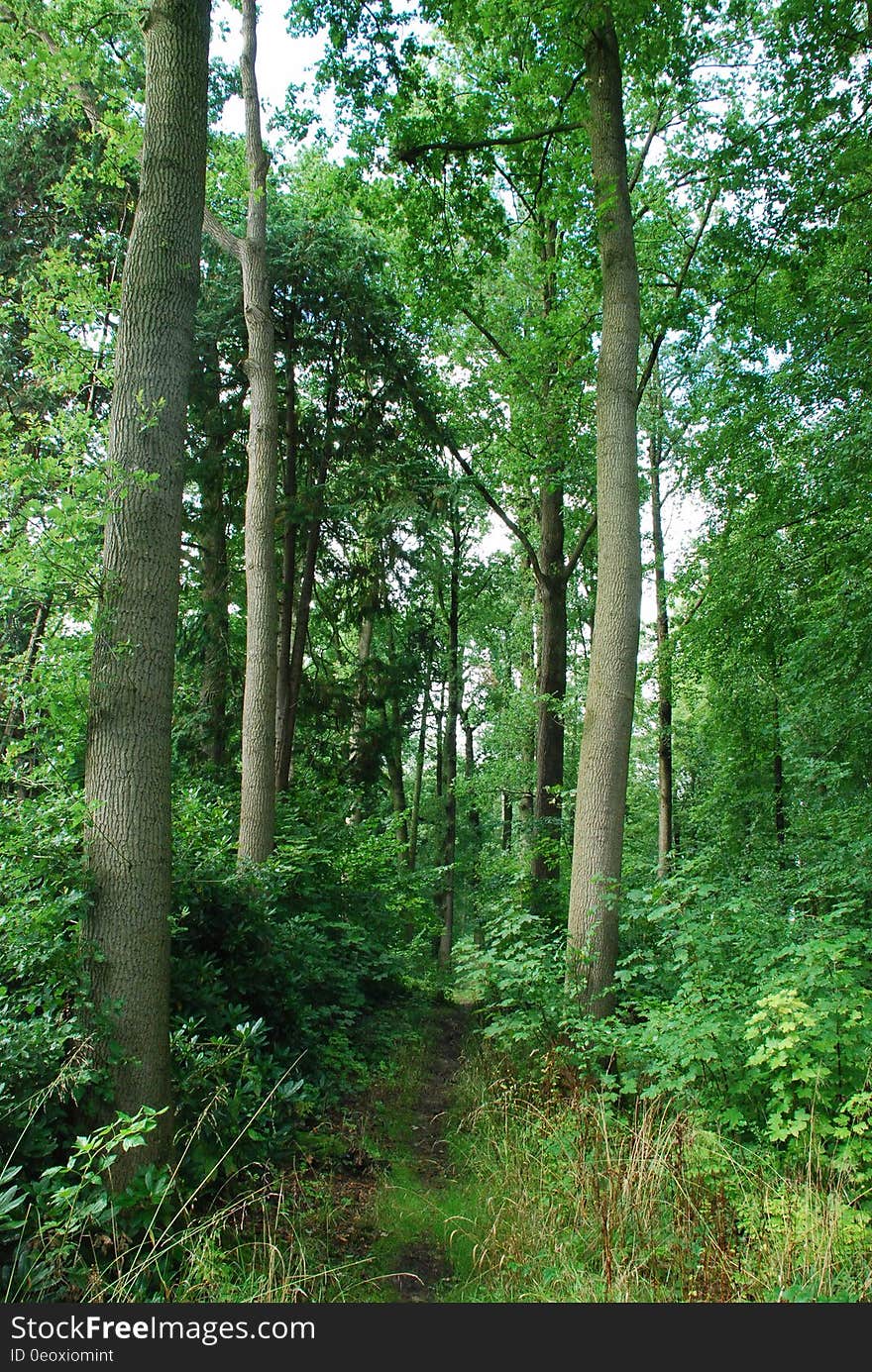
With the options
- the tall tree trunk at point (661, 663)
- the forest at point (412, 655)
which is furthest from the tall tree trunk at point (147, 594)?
the tall tree trunk at point (661, 663)

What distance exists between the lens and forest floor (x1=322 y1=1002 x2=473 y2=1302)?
10.9ft

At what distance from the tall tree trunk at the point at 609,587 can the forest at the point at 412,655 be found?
0.04 meters

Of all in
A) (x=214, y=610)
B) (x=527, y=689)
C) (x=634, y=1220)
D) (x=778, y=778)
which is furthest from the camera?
(x=527, y=689)

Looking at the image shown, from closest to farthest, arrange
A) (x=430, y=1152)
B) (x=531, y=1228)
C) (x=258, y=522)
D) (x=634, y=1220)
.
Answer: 1. (x=634, y=1220)
2. (x=531, y=1228)
3. (x=430, y=1152)
4. (x=258, y=522)

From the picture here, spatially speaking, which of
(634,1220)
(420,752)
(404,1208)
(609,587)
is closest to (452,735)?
(420,752)

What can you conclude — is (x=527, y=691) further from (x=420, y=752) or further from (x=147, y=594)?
(x=147, y=594)

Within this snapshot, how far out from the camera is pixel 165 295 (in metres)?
3.88

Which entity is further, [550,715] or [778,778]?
[778,778]

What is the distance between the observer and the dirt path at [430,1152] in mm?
3334

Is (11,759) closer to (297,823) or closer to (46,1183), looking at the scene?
(46,1183)

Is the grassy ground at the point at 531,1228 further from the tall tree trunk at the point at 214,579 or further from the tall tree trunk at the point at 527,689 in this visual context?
the tall tree trunk at the point at 527,689

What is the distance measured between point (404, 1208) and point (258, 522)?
21.2 feet

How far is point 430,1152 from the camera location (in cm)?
500

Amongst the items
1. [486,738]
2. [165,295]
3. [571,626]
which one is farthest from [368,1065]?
[571,626]
